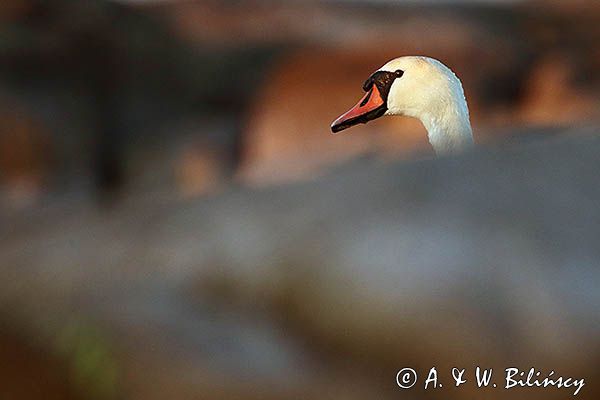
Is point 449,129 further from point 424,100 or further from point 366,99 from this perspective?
point 366,99

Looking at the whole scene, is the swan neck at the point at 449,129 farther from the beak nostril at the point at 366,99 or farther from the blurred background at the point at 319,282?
the blurred background at the point at 319,282

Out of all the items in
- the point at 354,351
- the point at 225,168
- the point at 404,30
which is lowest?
the point at 225,168

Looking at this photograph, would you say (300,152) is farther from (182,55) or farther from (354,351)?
(354,351)

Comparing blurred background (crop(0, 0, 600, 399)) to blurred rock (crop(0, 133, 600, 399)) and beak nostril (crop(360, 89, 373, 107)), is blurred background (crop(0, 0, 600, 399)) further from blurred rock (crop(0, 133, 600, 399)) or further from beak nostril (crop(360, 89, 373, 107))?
beak nostril (crop(360, 89, 373, 107))

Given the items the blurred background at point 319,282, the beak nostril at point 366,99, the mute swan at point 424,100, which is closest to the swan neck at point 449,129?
the mute swan at point 424,100

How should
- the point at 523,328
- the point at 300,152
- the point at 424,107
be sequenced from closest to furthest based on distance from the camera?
1. the point at 523,328
2. the point at 424,107
3. the point at 300,152

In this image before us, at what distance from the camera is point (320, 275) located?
1.60 feet

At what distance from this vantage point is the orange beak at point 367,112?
152cm

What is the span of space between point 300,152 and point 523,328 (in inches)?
120

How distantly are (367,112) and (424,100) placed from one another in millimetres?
110

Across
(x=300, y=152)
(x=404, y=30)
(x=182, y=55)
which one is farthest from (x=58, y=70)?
(x=404, y=30)

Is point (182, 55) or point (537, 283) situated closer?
point (537, 283)

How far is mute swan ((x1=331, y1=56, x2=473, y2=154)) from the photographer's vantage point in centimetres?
141

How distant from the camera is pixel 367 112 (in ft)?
5.00
